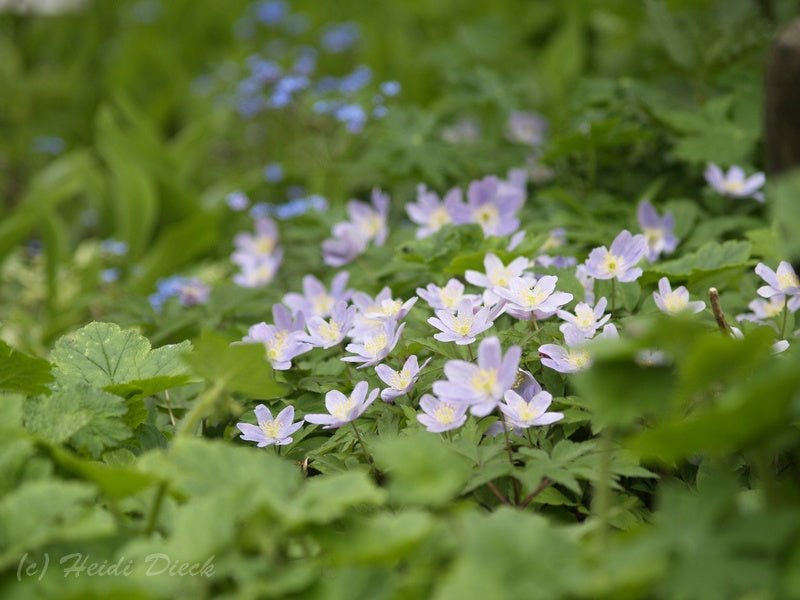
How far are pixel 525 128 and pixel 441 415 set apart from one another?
1700 millimetres

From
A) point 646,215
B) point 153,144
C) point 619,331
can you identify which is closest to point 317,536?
point 619,331

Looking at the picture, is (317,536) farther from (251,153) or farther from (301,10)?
(301,10)

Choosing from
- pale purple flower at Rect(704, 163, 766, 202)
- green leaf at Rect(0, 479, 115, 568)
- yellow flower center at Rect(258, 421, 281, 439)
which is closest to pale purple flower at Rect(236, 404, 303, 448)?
yellow flower center at Rect(258, 421, 281, 439)

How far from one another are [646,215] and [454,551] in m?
1.07

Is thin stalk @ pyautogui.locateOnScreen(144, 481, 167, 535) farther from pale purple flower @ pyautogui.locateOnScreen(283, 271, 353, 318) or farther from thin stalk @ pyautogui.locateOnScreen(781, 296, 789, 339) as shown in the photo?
thin stalk @ pyautogui.locateOnScreen(781, 296, 789, 339)

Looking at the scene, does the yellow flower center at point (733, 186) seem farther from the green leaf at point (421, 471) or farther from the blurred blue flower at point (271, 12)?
the blurred blue flower at point (271, 12)

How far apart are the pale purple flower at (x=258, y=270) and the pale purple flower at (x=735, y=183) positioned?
93cm

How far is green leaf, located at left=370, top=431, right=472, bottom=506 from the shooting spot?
2.64 ft

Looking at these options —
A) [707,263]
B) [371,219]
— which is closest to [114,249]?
[371,219]

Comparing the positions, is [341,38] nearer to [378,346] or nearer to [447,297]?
[447,297]

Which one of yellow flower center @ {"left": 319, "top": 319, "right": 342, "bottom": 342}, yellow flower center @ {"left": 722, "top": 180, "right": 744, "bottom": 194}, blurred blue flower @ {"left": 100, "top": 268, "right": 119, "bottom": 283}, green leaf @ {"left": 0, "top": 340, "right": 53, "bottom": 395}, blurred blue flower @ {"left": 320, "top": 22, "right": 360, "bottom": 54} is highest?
green leaf @ {"left": 0, "top": 340, "right": 53, "bottom": 395}

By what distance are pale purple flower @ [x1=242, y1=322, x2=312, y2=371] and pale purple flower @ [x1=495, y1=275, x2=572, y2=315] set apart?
31cm

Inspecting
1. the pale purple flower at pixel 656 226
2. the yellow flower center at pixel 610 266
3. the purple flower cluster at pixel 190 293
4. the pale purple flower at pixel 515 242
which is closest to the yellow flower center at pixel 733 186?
the pale purple flower at pixel 656 226

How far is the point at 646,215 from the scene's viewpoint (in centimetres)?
175
